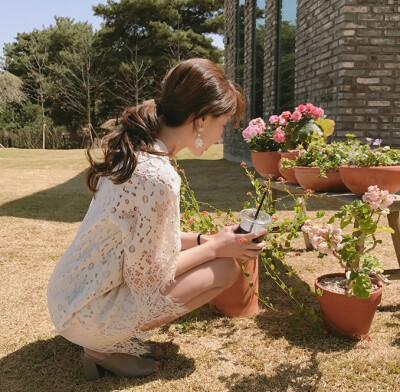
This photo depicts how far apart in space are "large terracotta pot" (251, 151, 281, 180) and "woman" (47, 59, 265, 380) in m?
1.57

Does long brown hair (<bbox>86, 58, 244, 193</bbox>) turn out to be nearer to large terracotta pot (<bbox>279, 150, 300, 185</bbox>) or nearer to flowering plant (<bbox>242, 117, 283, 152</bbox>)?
large terracotta pot (<bbox>279, 150, 300, 185</bbox>)

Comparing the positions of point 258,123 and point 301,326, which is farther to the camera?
point 258,123

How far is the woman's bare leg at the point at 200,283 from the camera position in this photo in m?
1.76

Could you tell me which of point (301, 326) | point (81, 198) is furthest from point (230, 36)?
point (301, 326)

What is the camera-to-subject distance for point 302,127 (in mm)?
3082

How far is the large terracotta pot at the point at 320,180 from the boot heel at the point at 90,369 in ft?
5.13

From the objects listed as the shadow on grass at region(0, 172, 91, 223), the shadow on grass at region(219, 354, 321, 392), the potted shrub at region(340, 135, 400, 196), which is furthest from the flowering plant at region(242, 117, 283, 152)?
the shadow on grass at region(0, 172, 91, 223)

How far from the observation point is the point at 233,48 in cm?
1276

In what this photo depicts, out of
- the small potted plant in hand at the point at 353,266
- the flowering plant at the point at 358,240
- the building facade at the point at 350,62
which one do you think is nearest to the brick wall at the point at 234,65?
the building facade at the point at 350,62

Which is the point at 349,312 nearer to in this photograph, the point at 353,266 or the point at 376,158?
the point at 353,266

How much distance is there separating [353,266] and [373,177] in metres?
0.50

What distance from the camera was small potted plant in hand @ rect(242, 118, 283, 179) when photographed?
11.2ft

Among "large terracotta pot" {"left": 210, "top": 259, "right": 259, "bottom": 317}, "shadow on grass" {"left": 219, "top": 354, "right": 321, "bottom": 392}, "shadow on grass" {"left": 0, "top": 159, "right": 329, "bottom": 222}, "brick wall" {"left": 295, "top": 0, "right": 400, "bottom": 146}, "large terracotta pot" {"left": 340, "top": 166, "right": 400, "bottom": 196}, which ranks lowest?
"shadow on grass" {"left": 219, "top": 354, "right": 321, "bottom": 392}

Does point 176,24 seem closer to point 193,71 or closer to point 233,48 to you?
point 233,48
